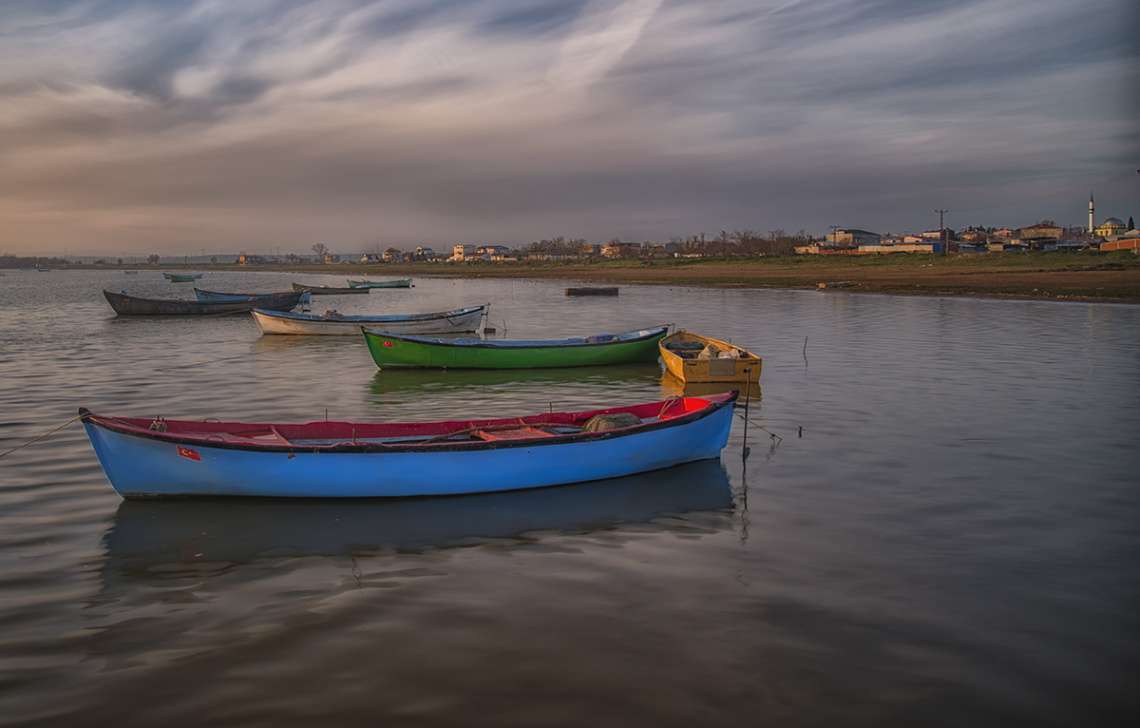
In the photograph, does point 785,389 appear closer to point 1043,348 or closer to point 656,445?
point 656,445

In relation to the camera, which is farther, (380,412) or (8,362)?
(8,362)

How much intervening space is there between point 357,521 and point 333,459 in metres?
0.85

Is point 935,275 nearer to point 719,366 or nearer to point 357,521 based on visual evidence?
point 719,366

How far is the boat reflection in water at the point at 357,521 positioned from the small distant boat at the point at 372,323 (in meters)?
19.7

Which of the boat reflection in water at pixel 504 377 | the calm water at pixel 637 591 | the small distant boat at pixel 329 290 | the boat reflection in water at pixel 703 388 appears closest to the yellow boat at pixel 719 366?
the boat reflection in water at pixel 703 388

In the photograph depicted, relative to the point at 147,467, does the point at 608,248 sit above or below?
above

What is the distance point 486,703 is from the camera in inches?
203

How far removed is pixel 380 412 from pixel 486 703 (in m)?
11.3

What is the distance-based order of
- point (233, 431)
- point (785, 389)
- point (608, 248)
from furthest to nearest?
1. point (608, 248)
2. point (785, 389)
3. point (233, 431)

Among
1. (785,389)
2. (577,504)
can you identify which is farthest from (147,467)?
(785,389)

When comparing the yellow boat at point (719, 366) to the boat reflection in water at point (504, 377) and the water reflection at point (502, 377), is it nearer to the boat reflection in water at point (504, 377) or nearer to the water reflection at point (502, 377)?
the boat reflection in water at point (504, 377)

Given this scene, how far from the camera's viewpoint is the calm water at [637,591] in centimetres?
521

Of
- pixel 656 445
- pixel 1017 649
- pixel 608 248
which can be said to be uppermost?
→ pixel 608 248

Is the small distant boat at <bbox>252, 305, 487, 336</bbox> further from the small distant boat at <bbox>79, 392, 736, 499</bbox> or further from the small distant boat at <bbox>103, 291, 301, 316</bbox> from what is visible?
the small distant boat at <bbox>79, 392, 736, 499</bbox>
